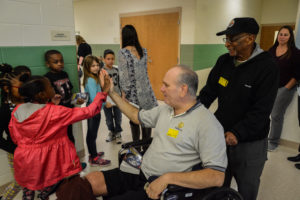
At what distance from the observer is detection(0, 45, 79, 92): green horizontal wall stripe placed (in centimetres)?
180

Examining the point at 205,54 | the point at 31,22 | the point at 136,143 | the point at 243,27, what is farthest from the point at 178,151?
the point at 205,54

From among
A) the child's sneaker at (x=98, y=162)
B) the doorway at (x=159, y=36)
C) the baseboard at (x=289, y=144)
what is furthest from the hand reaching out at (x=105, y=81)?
the doorway at (x=159, y=36)

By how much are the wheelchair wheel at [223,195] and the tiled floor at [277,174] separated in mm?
1070

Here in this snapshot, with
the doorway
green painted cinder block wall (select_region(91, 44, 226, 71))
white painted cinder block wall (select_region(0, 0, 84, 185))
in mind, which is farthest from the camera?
the doorway

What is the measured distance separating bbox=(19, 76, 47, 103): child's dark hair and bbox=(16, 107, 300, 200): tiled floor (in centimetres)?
106

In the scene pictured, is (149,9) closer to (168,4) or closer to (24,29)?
(168,4)

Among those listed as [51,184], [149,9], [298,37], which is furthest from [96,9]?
[51,184]

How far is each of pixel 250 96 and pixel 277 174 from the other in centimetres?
149

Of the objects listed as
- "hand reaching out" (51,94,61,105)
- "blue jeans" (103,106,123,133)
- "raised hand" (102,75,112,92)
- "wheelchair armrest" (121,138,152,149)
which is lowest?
"blue jeans" (103,106,123,133)

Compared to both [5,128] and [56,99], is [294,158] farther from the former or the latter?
[5,128]

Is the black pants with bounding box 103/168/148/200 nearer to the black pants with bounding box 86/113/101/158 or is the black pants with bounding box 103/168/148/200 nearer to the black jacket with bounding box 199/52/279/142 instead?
the black jacket with bounding box 199/52/279/142

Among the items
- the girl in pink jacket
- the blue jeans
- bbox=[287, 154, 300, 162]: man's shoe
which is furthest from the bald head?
bbox=[287, 154, 300, 162]: man's shoe

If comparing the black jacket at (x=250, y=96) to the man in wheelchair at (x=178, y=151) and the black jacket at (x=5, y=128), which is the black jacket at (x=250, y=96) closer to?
the man in wheelchair at (x=178, y=151)

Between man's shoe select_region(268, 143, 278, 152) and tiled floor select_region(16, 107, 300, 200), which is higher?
man's shoe select_region(268, 143, 278, 152)
